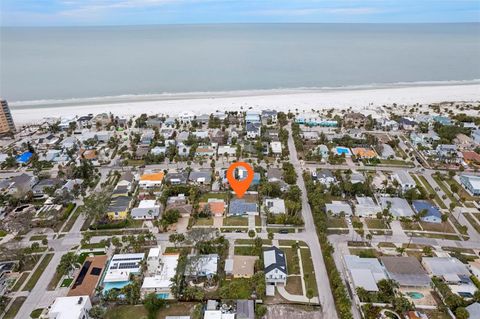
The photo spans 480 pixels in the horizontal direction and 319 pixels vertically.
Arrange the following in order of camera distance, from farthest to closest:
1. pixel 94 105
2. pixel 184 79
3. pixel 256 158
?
pixel 184 79
pixel 94 105
pixel 256 158

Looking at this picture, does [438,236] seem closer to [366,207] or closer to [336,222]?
[366,207]

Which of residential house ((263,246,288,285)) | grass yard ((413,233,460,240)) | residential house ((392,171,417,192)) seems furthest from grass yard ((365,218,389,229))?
residential house ((263,246,288,285))

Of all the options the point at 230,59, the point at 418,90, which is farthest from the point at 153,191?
the point at 230,59

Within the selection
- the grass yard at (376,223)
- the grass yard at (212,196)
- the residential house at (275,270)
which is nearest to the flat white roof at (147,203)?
the grass yard at (212,196)

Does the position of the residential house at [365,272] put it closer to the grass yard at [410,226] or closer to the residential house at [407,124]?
the grass yard at [410,226]

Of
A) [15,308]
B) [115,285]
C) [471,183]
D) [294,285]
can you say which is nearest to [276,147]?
[471,183]

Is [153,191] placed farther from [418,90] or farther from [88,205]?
[418,90]

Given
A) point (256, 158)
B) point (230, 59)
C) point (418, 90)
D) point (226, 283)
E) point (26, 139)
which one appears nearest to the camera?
point (226, 283)
